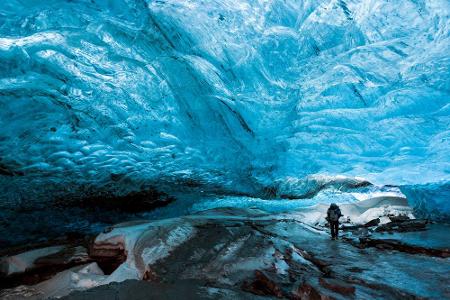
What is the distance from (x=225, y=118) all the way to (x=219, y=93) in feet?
2.75

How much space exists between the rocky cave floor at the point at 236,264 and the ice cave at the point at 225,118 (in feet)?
0.41

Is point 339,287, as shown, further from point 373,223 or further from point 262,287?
point 373,223

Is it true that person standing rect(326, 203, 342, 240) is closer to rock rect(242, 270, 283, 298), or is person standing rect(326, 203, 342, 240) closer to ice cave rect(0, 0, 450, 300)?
ice cave rect(0, 0, 450, 300)

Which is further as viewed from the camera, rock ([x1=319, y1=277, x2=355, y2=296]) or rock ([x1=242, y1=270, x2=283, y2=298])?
rock ([x1=242, y1=270, x2=283, y2=298])

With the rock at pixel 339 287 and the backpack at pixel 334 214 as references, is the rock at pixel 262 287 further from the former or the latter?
the backpack at pixel 334 214

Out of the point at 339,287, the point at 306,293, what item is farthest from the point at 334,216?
the point at 306,293

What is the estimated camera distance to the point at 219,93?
10.9 metres

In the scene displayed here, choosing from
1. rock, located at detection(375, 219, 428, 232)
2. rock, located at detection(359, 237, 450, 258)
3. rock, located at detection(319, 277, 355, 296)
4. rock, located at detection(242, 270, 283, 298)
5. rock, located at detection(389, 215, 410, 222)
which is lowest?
rock, located at detection(242, 270, 283, 298)

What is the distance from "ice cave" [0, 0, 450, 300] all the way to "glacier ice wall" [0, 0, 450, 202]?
4 centimetres

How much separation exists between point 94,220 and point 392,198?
10440 millimetres

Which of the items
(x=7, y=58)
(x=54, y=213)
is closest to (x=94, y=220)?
(x=54, y=213)

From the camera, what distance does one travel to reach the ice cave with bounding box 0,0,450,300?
952 cm

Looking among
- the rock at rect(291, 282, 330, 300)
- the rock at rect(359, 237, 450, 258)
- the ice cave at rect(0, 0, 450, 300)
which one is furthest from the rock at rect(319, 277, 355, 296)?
the rock at rect(359, 237, 450, 258)

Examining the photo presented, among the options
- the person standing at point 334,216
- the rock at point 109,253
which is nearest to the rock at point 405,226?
the person standing at point 334,216
